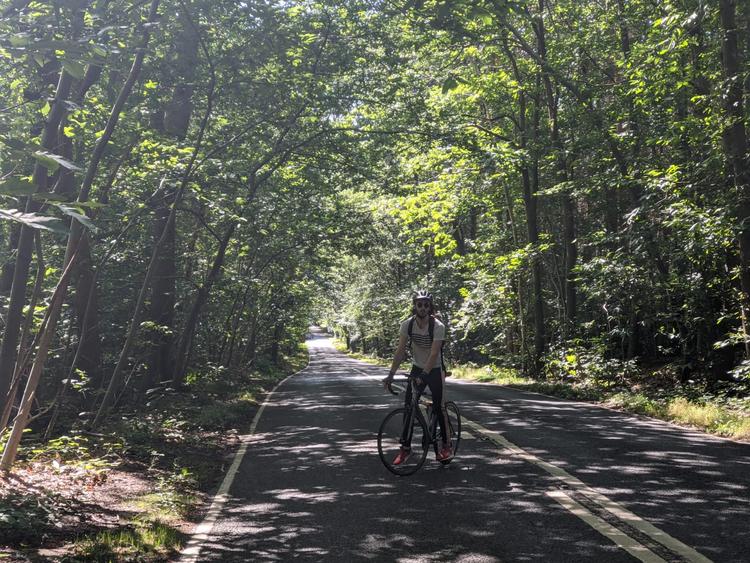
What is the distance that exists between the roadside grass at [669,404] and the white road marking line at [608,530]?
4808mm

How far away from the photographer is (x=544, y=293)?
2512 centimetres

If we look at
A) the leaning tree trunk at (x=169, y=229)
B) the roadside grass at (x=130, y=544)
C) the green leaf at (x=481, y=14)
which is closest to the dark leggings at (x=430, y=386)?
the roadside grass at (x=130, y=544)

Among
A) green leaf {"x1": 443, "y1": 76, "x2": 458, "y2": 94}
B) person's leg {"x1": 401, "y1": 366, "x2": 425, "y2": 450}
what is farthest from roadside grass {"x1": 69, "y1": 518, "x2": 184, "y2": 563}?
green leaf {"x1": 443, "y1": 76, "x2": 458, "y2": 94}

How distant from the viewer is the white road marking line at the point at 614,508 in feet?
13.5

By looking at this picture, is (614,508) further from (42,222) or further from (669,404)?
(669,404)

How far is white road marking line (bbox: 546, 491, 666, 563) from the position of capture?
160 inches

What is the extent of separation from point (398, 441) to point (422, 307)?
1624mm

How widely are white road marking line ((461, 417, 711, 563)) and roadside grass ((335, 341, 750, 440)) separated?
365cm

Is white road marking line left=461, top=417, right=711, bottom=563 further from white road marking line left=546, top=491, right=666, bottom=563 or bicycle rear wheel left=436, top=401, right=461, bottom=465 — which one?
bicycle rear wheel left=436, top=401, right=461, bottom=465

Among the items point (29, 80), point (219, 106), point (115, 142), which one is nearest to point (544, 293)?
point (219, 106)

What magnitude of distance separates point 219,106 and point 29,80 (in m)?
4.19

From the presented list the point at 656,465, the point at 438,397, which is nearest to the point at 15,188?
the point at 438,397

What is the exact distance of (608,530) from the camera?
4.59 meters

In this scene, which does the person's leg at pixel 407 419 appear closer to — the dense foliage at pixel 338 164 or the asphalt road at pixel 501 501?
the asphalt road at pixel 501 501
